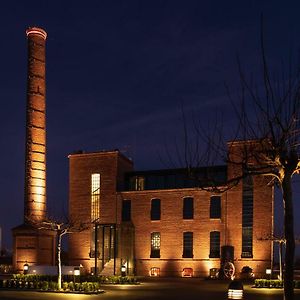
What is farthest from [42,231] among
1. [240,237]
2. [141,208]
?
[240,237]

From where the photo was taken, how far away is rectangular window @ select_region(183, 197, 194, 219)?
1891 inches

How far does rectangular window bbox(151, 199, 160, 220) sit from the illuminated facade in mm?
8573

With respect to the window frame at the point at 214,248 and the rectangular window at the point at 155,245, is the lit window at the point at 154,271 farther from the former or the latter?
the window frame at the point at 214,248

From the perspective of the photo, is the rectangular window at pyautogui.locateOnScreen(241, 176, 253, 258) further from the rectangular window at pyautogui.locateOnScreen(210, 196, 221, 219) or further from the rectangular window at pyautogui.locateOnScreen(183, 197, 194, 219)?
the rectangular window at pyautogui.locateOnScreen(183, 197, 194, 219)

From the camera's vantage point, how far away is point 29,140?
1902 inches

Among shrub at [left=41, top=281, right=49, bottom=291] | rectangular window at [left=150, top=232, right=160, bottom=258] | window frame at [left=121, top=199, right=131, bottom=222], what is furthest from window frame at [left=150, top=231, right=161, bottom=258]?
shrub at [left=41, top=281, right=49, bottom=291]

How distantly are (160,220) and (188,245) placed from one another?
3.28 meters

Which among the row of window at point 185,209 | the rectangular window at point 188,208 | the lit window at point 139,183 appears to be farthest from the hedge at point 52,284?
the lit window at point 139,183

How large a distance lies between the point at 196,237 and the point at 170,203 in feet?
12.1

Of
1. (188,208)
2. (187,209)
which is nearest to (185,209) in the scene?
(187,209)

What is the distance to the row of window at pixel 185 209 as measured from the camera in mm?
46906

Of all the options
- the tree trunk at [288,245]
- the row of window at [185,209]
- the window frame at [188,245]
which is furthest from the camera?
the window frame at [188,245]

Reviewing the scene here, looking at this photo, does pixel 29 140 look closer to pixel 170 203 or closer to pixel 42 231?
pixel 42 231

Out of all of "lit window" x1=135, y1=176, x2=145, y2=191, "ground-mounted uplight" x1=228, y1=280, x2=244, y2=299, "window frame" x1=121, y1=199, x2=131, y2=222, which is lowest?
"ground-mounted uplight" x1=228, y1=280, x2=244, y2=299
